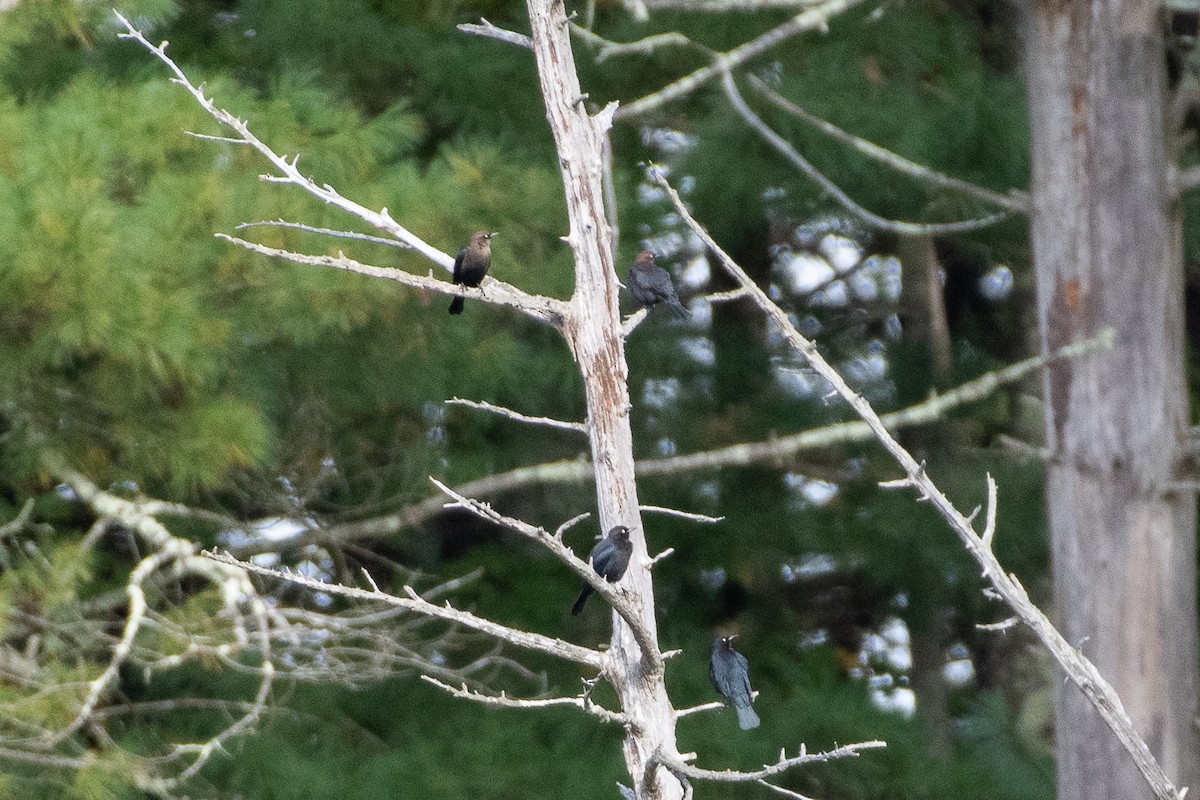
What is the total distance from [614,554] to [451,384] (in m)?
2.14

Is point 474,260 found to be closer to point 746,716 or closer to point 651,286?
point 651,286

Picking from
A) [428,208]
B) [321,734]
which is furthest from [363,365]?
[321,734]

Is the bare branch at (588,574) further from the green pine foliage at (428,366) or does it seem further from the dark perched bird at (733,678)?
the green pine foliage at (428,366)

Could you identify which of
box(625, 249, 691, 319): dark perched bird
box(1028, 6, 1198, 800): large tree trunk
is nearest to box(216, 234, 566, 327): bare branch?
box(625, 249, 691, 319): dark perched bird

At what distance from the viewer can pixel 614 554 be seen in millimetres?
2412

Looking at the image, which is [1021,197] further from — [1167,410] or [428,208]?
[428,208]

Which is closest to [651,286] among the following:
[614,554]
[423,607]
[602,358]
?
[614,554]

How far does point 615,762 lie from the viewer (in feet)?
17.1

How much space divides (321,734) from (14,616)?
4.92ft

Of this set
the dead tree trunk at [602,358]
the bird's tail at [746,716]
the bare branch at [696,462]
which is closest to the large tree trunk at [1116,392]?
the bare branch at [696,462]

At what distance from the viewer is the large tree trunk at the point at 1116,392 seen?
408 centimetres

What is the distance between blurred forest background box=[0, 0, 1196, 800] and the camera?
12.6 ft

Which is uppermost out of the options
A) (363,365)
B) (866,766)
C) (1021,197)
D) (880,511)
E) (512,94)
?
(512,94)

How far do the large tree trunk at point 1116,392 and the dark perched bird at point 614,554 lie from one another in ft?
6.23
